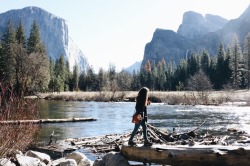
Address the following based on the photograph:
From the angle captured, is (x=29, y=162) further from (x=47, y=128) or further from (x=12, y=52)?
(x=12, y=52)

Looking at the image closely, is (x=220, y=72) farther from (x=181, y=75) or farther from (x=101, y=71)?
(x=101, y=71)

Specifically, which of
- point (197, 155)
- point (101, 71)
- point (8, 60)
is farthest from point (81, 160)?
point (101, 71)

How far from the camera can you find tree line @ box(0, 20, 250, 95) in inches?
2859

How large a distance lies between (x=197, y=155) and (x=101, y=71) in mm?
129712

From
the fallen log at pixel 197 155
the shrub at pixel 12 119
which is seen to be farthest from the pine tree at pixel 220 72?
the shrub at pixel 12 119

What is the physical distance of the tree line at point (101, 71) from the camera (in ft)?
238

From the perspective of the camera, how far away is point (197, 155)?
11.6 meters

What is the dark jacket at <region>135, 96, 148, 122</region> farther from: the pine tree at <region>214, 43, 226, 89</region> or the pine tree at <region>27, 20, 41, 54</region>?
the pine tree at <region>214, 43, 226, 89</region>

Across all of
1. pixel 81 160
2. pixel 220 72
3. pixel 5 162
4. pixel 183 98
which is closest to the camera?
pixel 5 162

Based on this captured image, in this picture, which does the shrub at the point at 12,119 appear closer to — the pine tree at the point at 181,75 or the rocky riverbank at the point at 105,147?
the rocky riverbank at the point at 105,147

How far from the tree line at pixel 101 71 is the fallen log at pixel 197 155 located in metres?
29.5

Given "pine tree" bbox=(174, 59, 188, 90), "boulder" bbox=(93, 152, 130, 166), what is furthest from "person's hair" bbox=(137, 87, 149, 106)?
"pine tree" bbox=(174, 59, 188, 90)

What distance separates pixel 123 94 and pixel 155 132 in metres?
57.6

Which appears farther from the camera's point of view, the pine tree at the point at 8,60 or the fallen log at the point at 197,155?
the pine tree at the point at 8,60
